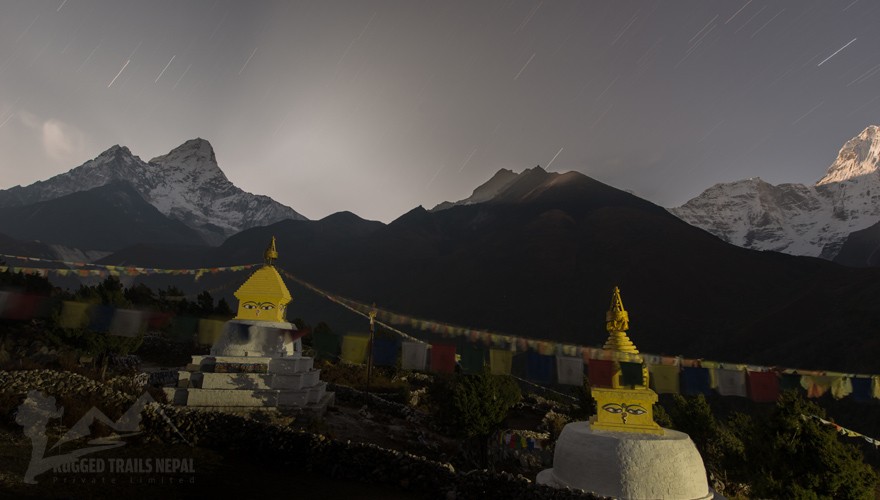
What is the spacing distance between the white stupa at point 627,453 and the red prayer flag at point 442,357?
24.1ft

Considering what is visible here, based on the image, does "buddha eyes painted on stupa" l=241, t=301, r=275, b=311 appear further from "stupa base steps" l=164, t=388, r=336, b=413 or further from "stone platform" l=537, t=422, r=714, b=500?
"stone platform" l=537, t=422, r=714, b=500

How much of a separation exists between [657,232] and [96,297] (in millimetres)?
104337

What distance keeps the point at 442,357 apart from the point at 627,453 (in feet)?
31.4

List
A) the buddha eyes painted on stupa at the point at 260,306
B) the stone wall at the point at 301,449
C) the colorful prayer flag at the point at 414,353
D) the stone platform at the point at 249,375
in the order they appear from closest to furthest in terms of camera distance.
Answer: the stone wall at the point at 301,449
the stone platform at the point at 249,375
the buddha eyes painted on stupa at the point at 260,306
the colorful prayer flag at the point at 414,353

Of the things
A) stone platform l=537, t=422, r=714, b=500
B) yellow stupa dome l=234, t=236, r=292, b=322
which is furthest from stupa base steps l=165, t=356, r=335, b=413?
stone platform l=537, t=422, r=714, b=500

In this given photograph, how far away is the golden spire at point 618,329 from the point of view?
1219cm

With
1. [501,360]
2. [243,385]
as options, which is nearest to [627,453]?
[501,360]

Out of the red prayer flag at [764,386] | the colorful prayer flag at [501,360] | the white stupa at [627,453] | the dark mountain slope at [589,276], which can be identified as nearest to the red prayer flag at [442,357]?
the colorful prayer flag at [501,360]

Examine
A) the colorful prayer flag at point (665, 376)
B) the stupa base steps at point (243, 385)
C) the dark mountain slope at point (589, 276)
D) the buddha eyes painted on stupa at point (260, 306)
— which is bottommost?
the stupa base steps at point (243, 385)

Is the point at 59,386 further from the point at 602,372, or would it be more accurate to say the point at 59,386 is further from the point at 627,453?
the point at 627,453

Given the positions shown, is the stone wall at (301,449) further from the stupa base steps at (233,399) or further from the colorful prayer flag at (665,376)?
the colorful prayer flag at (665,376)

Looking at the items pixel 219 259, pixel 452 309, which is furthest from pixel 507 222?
pixel 219 259

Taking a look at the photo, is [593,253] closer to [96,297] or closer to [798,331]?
[798,331]

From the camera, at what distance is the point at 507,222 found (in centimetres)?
12800
